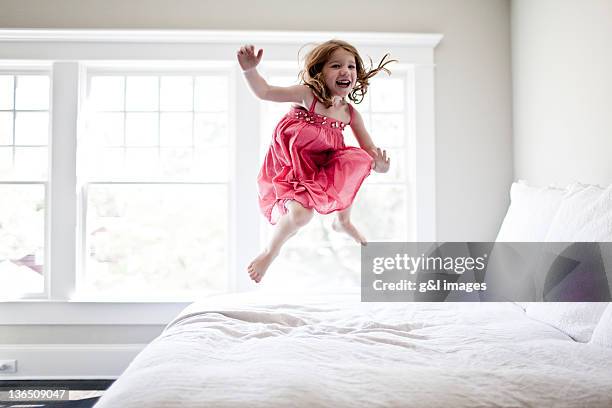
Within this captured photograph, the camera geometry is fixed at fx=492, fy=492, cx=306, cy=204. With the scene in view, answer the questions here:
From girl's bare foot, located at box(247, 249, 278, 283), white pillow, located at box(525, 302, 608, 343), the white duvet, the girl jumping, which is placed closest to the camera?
the white duvet

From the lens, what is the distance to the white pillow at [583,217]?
155 centimetres

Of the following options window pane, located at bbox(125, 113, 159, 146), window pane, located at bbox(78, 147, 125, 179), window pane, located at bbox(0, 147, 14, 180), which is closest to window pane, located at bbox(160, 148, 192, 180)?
window pane, located at bbox(125, 113, 159, 146)

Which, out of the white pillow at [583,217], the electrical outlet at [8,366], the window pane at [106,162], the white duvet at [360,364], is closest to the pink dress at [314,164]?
the white duvet at [360,364]

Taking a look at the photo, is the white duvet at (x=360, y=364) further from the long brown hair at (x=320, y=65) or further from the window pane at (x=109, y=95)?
the window pane at (x=109, y=95)

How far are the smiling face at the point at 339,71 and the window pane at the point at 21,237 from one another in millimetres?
2557

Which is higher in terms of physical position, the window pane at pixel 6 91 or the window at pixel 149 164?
the window pane at pixel 6 91

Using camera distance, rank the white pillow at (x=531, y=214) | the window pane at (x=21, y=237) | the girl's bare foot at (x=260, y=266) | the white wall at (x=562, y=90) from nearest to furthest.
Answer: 1. the girl's bare foot at (x=260, y=266)
2. the white pillow at (x=531, y=214)
3. the white wall at (x=562, y=90)
4. the window pane at (x=21, y=237)

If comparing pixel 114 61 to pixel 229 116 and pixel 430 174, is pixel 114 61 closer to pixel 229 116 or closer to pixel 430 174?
pixel 229 116

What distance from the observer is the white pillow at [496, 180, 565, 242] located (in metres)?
2.00

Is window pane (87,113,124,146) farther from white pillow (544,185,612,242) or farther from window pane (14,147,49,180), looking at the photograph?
white pillow (544,185,612,242)

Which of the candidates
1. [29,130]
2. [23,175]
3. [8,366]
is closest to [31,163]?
[23,175]

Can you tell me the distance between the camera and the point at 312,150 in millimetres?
1718

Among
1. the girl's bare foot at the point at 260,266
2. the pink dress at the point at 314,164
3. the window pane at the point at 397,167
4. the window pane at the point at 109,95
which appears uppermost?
the window pane at the point at 109,95

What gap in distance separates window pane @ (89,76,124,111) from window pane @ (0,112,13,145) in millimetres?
583
